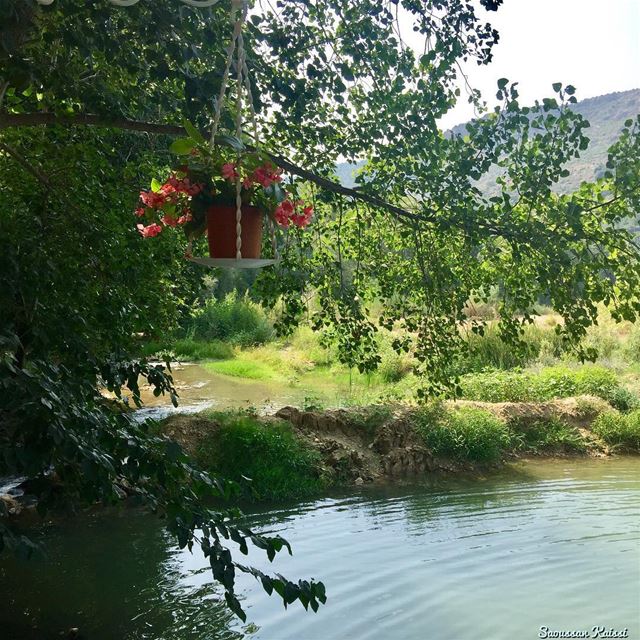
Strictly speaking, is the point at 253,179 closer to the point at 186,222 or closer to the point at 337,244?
the point at 186,222

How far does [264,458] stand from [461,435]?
7.99 ft

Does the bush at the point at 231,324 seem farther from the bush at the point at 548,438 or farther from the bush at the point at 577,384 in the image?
the bush at the point at 548,438

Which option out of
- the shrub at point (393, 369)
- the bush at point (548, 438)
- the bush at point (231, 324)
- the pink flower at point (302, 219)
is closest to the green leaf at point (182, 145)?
the pink flower at point (302, 219)

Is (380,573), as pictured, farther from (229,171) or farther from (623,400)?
(623,400)

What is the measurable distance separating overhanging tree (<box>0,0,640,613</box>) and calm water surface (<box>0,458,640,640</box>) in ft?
4.77

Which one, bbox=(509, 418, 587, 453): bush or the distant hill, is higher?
the distant hill

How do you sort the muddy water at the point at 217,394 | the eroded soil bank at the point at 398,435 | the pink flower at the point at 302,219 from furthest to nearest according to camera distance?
1. the muddy water at the point at 217,394
2. the eroded soil bank at the point at 398,435
3. the pink flower at the point at 302,219

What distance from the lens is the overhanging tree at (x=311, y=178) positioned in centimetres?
305

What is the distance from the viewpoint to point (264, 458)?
304 inches

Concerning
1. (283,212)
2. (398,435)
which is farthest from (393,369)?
(283,212)

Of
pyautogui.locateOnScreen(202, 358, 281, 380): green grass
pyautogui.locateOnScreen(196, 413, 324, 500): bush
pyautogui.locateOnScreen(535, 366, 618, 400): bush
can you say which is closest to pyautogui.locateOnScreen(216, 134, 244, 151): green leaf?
pyautogui.locateOnScreen(196, 413, 324, 500): bush

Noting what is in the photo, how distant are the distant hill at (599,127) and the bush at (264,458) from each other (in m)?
39.6

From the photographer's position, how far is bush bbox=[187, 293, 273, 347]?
65.1 ft

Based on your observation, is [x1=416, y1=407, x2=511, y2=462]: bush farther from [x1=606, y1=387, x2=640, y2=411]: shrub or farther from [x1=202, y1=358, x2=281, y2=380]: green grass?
[x1=202, y1=358, x2=281, y2=380]: green grass
